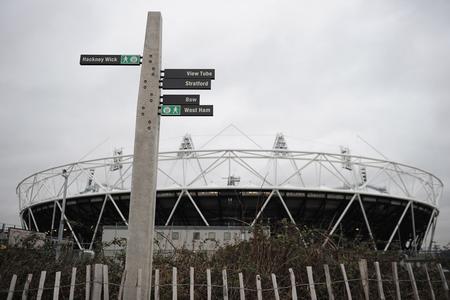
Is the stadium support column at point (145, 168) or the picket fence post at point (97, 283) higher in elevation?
the stadium support column at point (145, 168)

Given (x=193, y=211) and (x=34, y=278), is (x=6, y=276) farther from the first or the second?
(x=193, y=211)

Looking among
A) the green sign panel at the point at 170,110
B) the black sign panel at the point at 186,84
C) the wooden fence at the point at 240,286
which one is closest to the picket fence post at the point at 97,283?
the wooden fence at the point at 240,286

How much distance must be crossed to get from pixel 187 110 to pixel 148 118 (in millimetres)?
663

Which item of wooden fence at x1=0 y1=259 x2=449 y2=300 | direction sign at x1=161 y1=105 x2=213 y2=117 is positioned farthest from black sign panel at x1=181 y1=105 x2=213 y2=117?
wooden fence at x1=0 y1=259 x2=449 y2=300

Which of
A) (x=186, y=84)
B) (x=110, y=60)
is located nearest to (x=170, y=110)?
(x=186, y=84)

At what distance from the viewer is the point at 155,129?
6.53 m

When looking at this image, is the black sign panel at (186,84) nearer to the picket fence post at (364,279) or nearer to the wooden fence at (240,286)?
the wooden fence at (240,286)

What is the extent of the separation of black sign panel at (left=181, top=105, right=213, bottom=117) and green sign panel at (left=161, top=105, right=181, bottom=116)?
0.09 metres

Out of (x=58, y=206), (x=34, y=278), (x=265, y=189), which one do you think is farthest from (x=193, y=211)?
(x=34, y=278)

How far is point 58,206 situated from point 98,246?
88.5 ft

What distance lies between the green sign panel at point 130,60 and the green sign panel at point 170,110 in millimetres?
931

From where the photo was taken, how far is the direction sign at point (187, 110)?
6.55 meters

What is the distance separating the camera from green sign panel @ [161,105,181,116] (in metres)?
6.60

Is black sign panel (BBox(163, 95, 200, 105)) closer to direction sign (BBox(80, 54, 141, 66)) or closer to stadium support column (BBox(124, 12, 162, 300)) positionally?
stadium support column (BBox(124, 12, 162, 300))
